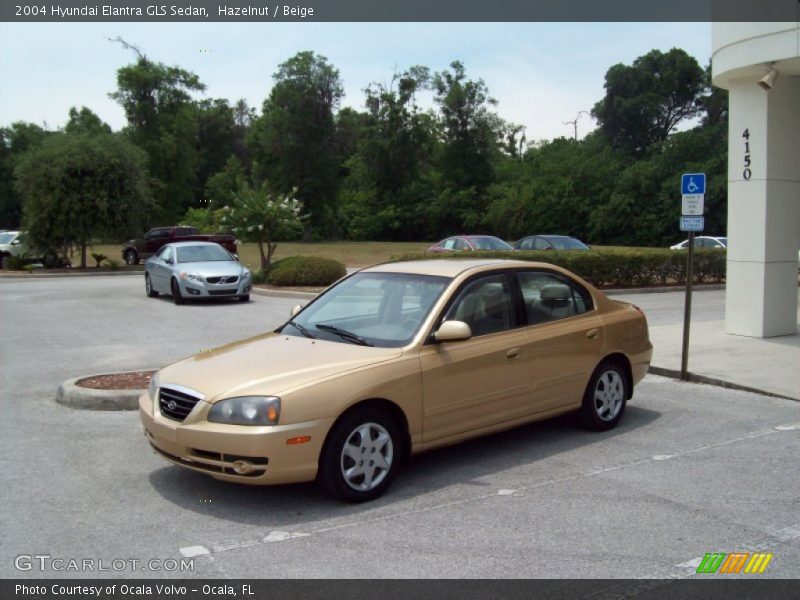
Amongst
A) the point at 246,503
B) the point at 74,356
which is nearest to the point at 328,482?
the point at 246,503

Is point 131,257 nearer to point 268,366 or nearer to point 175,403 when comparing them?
point 175,403

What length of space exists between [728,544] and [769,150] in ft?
31.4

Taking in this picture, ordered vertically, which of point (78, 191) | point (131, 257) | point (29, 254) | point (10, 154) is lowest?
point (131, 257)

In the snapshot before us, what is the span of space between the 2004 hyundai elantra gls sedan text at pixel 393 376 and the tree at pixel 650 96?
59.9 metres

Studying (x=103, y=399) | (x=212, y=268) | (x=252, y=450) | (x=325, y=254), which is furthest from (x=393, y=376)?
(x=325, y=254)

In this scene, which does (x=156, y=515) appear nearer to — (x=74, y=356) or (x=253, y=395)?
(x=253, y=395)

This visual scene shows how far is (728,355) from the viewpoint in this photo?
37.4 feet

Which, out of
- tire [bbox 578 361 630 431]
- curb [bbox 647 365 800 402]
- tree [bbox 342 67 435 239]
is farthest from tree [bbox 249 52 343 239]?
tire [bbox 578 361 630 431]

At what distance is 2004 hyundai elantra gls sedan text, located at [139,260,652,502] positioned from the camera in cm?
520

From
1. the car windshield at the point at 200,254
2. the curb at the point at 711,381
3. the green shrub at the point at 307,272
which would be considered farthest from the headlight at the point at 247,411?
the green shrub at the point at 307,272

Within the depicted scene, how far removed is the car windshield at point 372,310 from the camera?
20.0 ft

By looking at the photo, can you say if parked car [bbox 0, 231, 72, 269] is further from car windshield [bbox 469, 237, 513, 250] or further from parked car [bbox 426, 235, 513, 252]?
car windshield [bbox 469, 237, 513, 250]

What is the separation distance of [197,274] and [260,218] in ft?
17.1

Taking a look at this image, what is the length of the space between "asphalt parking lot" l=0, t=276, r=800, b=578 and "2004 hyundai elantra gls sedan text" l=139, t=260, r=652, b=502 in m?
0.32
